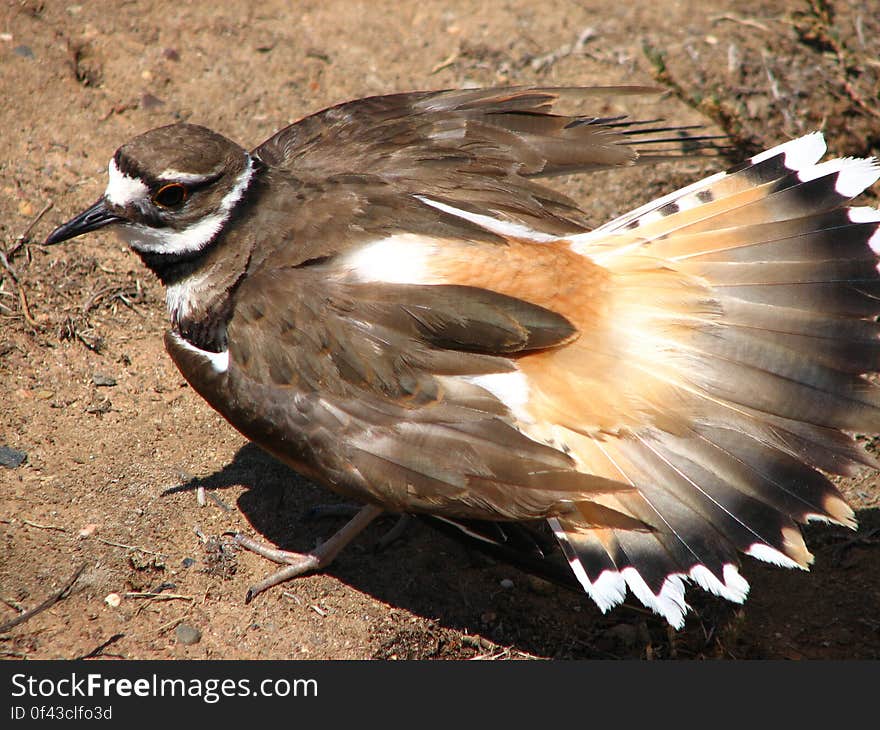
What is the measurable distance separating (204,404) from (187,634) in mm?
1285

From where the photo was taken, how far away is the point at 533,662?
4105 mm

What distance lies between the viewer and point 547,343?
12.3ft

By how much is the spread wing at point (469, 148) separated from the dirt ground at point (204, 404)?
1.22 metres

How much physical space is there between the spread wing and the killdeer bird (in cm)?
7

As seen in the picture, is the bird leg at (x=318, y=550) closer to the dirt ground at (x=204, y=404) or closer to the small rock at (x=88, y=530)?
the dirt ground at (x=204, y=404)

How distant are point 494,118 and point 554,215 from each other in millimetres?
609

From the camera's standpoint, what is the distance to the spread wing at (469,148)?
4281 mm

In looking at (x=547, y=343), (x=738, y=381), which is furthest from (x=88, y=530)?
(x=738, y=381)

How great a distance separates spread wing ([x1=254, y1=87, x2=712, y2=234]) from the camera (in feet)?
14.0

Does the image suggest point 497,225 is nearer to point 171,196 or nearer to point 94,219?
point 171,196

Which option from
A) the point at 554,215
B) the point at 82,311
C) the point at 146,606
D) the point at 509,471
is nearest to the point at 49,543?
the point at 146,606

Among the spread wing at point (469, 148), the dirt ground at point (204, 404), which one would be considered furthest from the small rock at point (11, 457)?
the spread wing at point (469, 148)

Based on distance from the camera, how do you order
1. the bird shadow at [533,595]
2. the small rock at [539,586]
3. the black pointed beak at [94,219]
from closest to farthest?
the black pointed beak at [94,219] < the bird shadow at [533,595] < the small rock at [539,586]

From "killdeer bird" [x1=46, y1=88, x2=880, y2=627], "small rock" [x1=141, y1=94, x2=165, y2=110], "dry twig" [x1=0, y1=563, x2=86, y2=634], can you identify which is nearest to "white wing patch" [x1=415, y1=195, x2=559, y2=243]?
"killdeer bird" [x1=46, y1=88, x2=880, y2=627]
